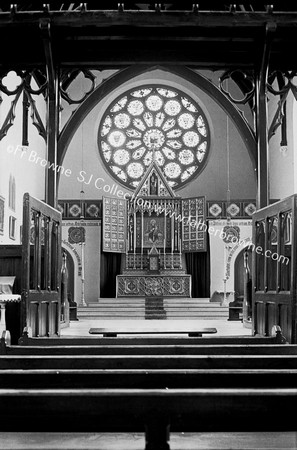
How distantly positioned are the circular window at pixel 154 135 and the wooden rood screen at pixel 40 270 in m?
12.3

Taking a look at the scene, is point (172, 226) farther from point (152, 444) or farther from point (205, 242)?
point (152, 444)

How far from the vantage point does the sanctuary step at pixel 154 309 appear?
13664 millimetres

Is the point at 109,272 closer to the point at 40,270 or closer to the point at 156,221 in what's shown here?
the point at 156,221

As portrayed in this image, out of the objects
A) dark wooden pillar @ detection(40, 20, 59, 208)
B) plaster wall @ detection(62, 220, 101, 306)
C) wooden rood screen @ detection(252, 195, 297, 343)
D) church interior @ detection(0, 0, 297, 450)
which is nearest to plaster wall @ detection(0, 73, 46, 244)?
church interior @ detection(0, 0, 297, 450)

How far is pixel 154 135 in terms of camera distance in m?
18.2

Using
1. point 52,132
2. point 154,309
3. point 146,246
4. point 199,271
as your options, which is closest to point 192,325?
point 52,132

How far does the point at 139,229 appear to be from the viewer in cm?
1642

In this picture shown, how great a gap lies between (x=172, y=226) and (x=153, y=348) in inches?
522

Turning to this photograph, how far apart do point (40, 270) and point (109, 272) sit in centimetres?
1190

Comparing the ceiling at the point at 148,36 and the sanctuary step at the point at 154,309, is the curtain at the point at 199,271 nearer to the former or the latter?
the sanctuary step at the point at 154,309

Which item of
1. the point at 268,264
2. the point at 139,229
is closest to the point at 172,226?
the point at 139,229

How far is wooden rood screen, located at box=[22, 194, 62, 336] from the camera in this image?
4652 mm

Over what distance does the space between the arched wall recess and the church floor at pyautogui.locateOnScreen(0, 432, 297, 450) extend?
12.0 feet

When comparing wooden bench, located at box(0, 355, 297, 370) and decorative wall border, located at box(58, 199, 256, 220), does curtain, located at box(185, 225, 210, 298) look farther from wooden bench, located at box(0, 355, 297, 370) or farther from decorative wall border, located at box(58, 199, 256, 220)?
wooden bench, located at box(0, 355, 297, 370)
